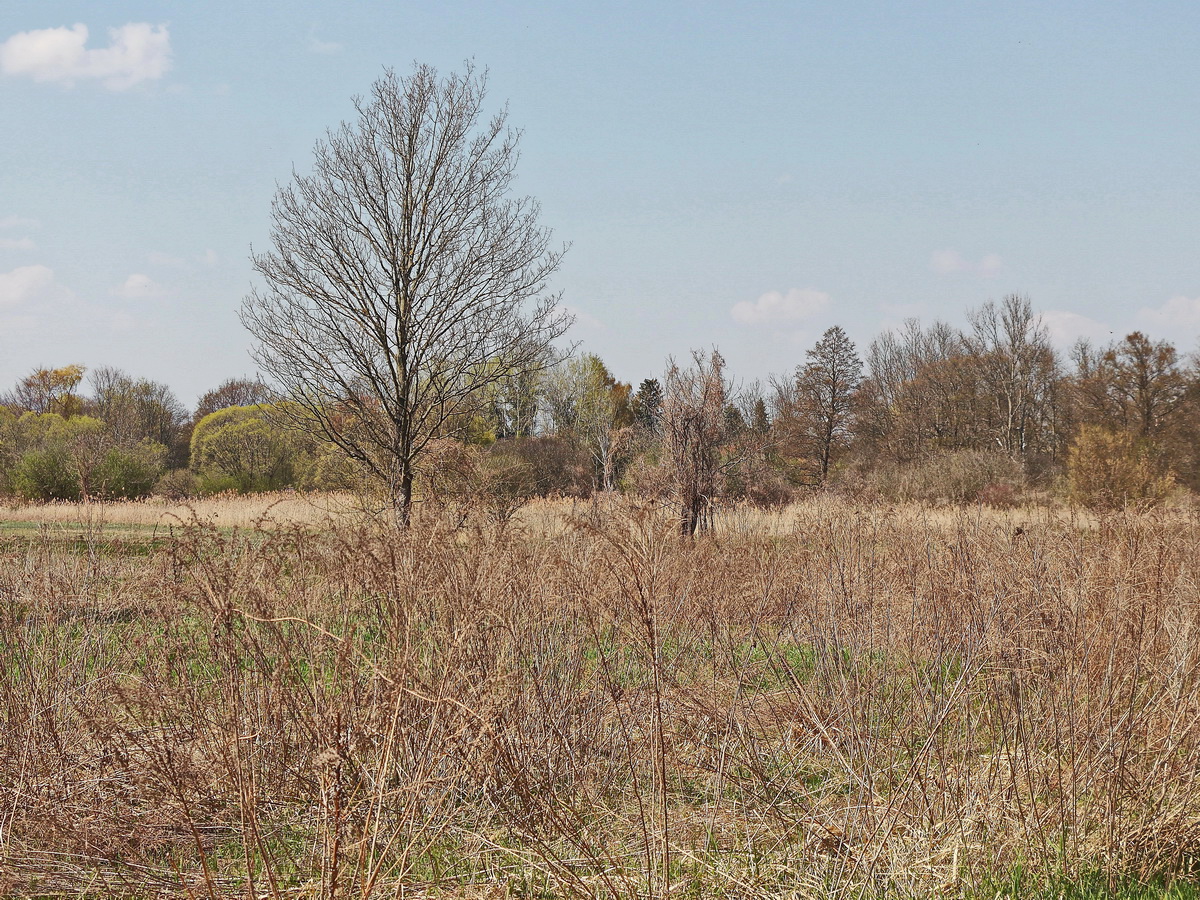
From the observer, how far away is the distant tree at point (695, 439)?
1185 cm

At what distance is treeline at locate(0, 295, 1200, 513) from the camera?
20.3m

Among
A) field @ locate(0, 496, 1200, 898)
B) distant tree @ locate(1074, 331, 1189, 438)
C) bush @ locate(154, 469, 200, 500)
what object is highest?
distant tree @ locate(1074, 331, 1189, 438)

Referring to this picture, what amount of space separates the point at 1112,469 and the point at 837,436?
542 inches

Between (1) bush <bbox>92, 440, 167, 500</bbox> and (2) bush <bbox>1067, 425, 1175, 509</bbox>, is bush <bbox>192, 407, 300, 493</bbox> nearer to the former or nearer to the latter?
(1) bush <bbox>92, 440, 167, 500</bbox>

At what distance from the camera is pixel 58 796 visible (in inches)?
125

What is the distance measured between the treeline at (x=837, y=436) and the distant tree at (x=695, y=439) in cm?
159

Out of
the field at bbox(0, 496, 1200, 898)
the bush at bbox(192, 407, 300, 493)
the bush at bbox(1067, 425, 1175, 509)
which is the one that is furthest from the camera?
the bush at bbox(192, 407, 300, 493)

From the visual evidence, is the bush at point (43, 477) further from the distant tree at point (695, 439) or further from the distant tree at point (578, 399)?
the distant tree at point (695, 439)

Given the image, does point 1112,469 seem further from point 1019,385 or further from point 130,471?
point 130,471

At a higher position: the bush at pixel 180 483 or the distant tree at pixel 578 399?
the distant tree at pixel 578 399

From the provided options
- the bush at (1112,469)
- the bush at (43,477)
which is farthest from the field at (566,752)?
the bush at (43,477)

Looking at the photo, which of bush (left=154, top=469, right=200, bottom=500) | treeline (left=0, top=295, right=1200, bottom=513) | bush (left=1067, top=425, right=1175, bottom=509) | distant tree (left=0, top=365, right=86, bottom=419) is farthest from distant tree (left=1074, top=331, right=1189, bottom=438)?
distant tree (left=0, top=365, right=86, bottom=419)

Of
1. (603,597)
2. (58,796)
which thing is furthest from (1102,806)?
(58,796)

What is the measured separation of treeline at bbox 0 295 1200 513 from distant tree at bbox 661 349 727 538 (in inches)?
62.6
